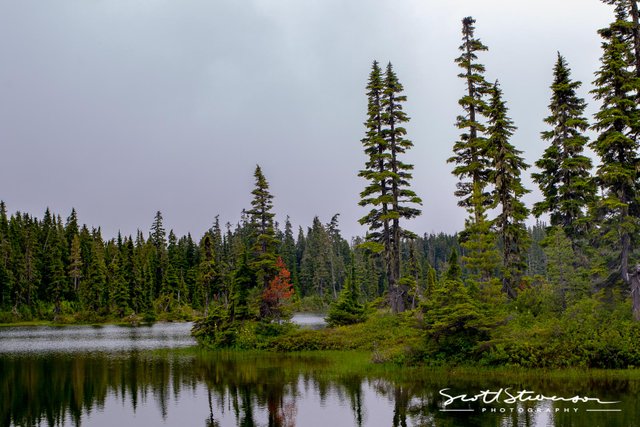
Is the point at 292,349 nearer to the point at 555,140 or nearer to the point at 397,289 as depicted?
the point at 397,289

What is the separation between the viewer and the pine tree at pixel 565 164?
36125mm

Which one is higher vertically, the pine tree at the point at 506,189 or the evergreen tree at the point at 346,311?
the pine tree at the point at 506,189

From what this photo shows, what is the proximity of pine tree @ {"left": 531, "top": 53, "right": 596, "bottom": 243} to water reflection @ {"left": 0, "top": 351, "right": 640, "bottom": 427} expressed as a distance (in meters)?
15.6

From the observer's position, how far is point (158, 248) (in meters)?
126

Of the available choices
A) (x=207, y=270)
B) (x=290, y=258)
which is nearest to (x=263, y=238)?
(x=207, y=270)

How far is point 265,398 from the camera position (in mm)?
23641

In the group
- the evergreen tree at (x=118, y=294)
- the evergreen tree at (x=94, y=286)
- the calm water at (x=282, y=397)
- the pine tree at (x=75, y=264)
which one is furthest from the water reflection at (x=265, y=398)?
the pine tree at (x=75, y=264)

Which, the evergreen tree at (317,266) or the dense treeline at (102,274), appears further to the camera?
the evergreen tree at (317,266)

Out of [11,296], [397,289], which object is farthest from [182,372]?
[11,296]

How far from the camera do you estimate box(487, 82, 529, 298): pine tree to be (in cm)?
3991

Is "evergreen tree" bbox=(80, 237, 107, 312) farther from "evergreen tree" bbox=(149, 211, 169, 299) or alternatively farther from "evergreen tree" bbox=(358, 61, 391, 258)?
"evergreen tree" bbox=(358, 61, 391, 258)

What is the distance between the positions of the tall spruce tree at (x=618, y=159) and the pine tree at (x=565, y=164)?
339 centimetres

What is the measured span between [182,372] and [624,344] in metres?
22.7

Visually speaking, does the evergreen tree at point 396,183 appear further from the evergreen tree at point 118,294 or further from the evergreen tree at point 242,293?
the evergreen tree at point 118,294
